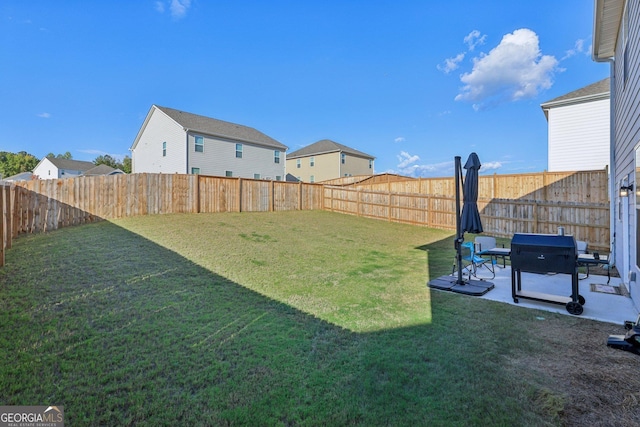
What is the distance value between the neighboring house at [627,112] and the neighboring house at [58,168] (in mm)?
51926

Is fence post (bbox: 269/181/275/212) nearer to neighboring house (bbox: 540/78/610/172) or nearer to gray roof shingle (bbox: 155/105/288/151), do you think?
gray roof shingle (bbox: 155/105/288/151)

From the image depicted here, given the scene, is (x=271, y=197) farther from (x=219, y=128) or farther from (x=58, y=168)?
(x=58, y=168)

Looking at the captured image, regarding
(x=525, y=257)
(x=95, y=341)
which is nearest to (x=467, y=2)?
(x=525, y=257)

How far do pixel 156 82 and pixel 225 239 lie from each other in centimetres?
2131

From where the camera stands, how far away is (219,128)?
2209 centimetres

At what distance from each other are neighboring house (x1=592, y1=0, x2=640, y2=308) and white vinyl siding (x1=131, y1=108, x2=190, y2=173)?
19.9 metres

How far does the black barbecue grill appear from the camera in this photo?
Result: 4.33 m

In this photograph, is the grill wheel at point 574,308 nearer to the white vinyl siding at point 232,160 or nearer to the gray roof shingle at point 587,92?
the gray roof shingle at point 587,92

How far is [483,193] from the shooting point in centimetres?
1320

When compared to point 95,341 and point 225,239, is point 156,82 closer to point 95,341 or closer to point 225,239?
point 225,239

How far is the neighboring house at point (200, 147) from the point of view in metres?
19.8

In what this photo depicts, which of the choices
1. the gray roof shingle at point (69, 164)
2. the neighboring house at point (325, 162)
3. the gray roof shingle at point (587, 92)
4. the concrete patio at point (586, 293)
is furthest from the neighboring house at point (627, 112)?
the gray roof shingle at point (69, 164)

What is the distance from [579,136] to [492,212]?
280 inches

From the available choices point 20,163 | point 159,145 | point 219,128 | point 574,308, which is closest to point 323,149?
point 219,128
